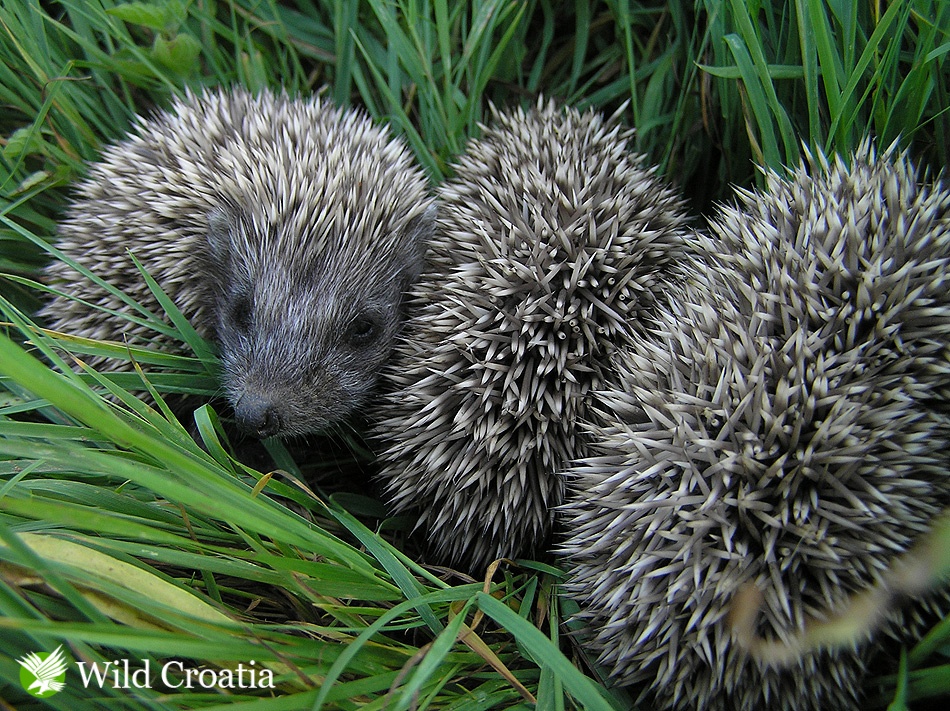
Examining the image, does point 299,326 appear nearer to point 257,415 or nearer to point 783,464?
point 257,415

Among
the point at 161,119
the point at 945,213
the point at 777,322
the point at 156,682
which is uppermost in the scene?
the point at 161,119

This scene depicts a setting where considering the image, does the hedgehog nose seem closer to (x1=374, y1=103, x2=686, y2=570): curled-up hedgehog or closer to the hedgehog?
the hedgehog

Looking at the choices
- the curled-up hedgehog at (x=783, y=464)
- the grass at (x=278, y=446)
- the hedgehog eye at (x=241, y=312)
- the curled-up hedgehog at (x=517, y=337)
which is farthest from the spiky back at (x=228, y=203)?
the curled-up hedgehog at (x=783, y=464)

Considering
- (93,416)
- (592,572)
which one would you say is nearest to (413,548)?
(592,572)

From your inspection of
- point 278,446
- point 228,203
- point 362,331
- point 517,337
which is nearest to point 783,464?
point 517,337

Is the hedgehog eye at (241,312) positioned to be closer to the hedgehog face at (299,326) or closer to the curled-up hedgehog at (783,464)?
the hedgehog face at (299,326)

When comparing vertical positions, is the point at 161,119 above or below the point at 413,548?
above

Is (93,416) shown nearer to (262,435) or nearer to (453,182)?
(262,435)

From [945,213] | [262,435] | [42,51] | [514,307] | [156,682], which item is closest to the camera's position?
[156,682]

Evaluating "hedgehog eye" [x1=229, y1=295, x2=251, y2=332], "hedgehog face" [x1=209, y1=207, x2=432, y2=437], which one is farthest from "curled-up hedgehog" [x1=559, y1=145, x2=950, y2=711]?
"hedgehog eye" [x1=229, y1=295, x2=251, y2=332]
